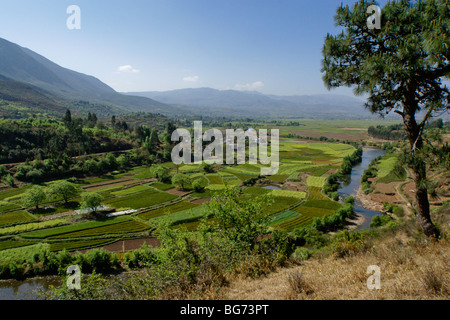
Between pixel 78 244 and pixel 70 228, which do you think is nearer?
pixel 78 244

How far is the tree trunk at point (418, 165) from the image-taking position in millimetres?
8383

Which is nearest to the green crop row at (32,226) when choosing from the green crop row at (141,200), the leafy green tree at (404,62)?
the green crop row at (141,200)

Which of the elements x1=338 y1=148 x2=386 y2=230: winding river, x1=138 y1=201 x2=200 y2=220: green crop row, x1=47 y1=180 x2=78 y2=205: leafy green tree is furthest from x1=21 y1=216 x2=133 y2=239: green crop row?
x1=338 y1=148 x2=386 y2=230: winding river

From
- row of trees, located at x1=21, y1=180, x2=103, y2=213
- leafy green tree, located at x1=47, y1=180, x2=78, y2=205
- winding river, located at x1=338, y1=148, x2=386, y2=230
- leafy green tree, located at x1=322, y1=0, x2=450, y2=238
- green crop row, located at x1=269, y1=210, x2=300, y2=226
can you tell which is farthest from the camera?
leafy green tree, located at x1=47, y1=180, x2=78, y2=205

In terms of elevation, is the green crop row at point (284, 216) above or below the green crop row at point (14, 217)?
above

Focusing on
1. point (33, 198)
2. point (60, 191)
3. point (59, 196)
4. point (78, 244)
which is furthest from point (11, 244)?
point (59, 196)

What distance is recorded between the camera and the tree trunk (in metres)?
8.38

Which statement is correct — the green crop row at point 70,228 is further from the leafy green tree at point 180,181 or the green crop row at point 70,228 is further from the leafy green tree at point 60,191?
the leafy green tree at point 180,181

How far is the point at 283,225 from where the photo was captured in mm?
41969

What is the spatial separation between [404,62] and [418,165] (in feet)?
11.5

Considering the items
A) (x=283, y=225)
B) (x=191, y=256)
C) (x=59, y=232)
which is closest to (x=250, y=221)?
(x=191, y=256)

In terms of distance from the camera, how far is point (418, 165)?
8328 mm

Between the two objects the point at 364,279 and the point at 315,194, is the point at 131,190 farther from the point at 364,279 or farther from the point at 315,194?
the point at 364,279

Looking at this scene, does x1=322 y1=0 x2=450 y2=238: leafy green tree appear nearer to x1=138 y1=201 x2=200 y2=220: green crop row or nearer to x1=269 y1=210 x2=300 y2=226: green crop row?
x1=269 y1=210 x2=300 y2=226: green crop row
